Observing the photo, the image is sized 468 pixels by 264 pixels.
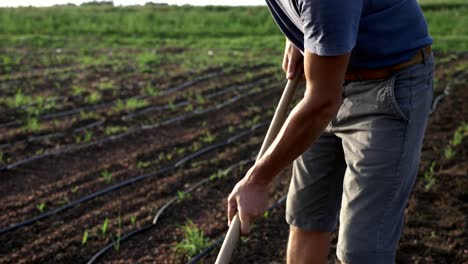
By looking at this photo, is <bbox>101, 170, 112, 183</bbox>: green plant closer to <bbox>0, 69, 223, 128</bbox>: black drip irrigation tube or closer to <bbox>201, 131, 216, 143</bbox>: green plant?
<bbox>201, 131, 216, 143</bbox>: green plant

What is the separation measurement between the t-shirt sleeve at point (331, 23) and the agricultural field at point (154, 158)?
6.46 ft

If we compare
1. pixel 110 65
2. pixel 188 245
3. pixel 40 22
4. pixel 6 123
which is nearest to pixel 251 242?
pixel 188 245

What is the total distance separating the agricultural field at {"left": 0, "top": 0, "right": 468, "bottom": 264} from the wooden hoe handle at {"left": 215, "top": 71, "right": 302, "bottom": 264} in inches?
54.6

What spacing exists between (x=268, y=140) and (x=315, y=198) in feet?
1.23

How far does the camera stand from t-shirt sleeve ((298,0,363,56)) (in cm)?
160

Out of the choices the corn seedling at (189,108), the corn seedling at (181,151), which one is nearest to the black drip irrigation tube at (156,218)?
the corn seedling at (181,151)

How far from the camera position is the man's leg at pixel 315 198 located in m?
2.27

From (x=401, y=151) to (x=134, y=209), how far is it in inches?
106

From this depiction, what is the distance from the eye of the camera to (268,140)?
2094 millimetres

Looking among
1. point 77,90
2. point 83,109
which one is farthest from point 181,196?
point 77,90

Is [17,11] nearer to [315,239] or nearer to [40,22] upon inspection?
[40,22]

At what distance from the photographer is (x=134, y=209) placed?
4.29m

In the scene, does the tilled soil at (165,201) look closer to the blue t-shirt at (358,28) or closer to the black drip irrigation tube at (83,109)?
the black drip irrigation tube at (83,109)

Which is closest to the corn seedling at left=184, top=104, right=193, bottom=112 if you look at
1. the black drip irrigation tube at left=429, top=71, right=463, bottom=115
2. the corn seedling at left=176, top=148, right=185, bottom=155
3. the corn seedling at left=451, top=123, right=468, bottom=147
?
the corn seedling at left=176, top=148, right=185, bottom=155
